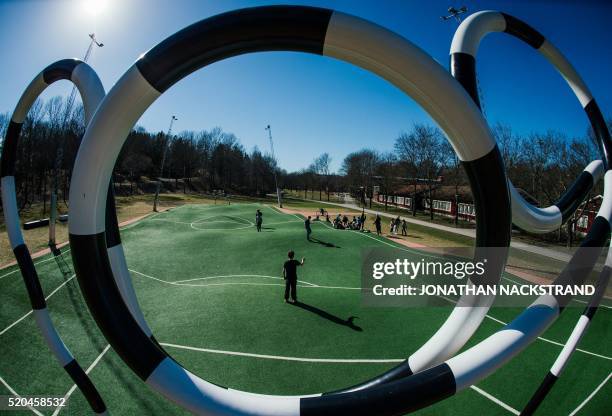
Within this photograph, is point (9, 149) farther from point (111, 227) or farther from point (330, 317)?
point (330, 317)

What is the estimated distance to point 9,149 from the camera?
209 inches

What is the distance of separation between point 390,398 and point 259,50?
244cm

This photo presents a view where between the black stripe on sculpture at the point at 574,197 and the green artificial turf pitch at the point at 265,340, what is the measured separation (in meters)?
3.99

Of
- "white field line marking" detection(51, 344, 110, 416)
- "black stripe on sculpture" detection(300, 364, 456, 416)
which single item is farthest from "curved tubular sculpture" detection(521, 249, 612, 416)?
"white field line marking" detection(51, 344, 110, 416)

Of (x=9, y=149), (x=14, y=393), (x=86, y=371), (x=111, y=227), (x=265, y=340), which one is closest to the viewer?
(x=111, y=227)

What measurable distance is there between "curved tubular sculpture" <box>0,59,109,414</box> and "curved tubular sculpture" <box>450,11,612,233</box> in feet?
12.6

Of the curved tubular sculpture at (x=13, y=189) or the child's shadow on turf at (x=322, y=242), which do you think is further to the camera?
the child's shadow on turf at (x=322, y=242)

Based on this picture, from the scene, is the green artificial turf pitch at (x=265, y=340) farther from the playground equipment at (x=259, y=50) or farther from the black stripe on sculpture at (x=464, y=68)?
the black stripe on sculpture at (x=464, y=68)

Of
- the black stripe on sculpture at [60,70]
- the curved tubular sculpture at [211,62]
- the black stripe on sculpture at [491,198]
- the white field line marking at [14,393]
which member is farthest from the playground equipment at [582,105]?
the white field line marking at [14,393]

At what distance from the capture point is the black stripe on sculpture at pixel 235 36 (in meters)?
2.01

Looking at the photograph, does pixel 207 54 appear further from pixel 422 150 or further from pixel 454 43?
pixel 422 150

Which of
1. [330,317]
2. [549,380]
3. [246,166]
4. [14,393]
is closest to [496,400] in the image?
[549,380]

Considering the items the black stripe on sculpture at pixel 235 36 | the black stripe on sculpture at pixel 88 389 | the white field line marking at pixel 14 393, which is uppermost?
the black stripe on sculpture at pixel 235 36

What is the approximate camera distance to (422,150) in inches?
1709
